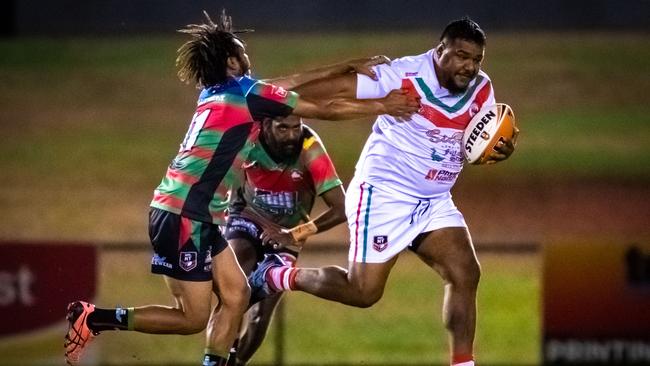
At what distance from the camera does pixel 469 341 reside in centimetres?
981

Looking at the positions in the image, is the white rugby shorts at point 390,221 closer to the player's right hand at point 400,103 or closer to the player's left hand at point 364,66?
the player's right hand at point 400,103

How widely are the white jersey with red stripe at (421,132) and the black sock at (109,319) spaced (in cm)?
178

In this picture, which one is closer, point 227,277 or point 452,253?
point 227,277

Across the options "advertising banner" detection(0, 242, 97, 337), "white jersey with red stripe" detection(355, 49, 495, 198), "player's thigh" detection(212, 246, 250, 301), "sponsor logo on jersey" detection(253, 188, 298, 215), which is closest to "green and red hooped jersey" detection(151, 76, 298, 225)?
"player's thigh" detection(212, 246, 250, 301)

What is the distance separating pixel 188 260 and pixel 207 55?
125 cm

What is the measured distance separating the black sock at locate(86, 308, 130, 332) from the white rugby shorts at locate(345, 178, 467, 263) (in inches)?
59.9

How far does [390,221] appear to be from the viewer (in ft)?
32.7

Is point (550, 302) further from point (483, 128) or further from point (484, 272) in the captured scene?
point (484, 272)

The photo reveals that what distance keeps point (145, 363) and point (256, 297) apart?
7.52m

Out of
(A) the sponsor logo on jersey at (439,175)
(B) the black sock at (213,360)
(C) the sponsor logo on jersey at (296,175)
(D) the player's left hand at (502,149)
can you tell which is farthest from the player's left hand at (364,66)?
(B) the black sock at (213,360)


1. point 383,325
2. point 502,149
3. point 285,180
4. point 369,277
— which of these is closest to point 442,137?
point 502,149

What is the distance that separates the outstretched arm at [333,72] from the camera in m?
9.60

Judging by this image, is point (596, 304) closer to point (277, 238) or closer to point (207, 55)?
point (277, 238)

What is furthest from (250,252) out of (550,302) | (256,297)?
(550,302)
